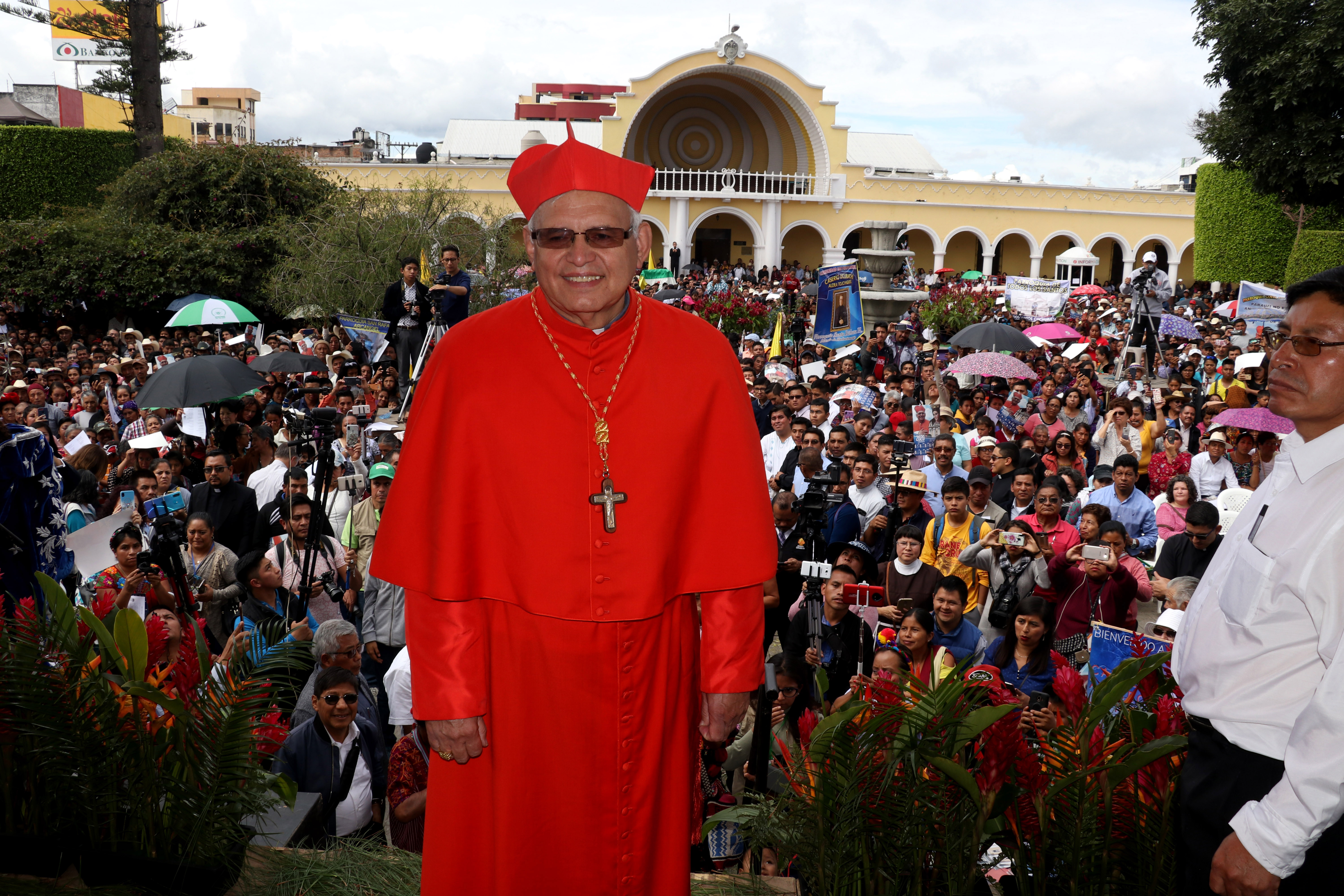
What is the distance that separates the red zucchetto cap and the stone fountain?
16019 mm

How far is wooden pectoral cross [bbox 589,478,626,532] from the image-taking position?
2393mm

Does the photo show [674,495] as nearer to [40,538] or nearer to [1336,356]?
[1336,356]

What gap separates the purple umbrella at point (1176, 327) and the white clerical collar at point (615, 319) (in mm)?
14967

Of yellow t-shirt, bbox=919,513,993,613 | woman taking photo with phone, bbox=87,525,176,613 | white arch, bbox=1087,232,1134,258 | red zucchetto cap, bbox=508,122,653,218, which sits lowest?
yellow t-shirt, bbox=919,513,993,613

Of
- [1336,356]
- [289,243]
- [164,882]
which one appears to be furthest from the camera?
[289,243]

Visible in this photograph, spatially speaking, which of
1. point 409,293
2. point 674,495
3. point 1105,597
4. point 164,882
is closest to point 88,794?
point 164,882

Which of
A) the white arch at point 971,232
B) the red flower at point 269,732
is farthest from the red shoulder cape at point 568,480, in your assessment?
the white arch at point 971,232

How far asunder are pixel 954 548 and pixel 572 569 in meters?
4.64

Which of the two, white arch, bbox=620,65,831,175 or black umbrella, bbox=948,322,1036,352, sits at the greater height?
white arch, bbox=620,65,831,175

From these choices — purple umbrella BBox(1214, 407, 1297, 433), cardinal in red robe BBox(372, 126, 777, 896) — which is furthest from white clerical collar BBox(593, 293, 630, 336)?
purple umbrella BBox(1214, 407, 1297, 433)

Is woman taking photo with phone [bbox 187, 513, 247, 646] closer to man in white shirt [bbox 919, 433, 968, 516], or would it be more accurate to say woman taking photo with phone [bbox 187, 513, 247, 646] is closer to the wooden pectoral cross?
the wooden pectoral cross

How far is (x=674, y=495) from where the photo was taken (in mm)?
2471

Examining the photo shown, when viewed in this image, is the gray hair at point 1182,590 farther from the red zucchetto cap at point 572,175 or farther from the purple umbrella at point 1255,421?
the red zucchetto cap at point 572,175

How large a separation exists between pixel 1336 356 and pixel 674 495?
1415 mm
